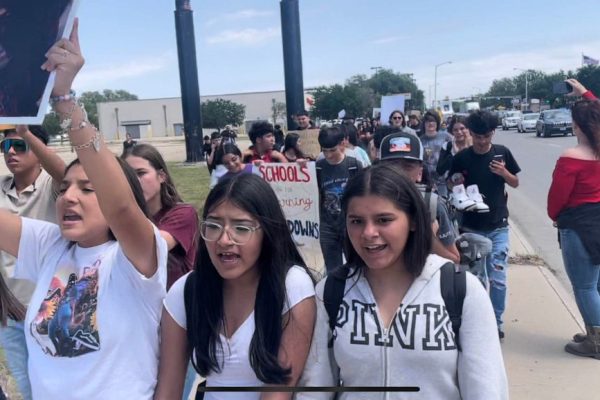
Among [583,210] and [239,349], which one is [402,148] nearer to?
[583,210]

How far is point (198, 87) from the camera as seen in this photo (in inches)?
984

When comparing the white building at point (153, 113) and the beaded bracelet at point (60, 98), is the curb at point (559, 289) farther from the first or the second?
the white building at point (153, 113)

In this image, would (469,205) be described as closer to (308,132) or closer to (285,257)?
(285,257)

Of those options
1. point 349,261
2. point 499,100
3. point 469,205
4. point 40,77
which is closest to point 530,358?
point 469,205

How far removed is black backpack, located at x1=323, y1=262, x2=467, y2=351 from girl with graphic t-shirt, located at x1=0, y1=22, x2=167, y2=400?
0.58 meters

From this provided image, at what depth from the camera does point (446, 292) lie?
1865 millimetres

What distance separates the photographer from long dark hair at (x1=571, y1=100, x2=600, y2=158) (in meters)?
4.24

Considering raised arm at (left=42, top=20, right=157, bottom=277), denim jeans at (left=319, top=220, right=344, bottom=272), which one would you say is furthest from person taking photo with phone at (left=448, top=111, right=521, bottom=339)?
raised arm at (left=42, top=20, right=157, bottom=277)

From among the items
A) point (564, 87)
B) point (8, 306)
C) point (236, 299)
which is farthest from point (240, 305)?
point (564, 87)

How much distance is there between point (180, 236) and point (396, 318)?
1.22m

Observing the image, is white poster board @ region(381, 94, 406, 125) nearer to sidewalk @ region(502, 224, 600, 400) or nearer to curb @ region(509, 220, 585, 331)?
curb @ region(509, 220, 585, 331)

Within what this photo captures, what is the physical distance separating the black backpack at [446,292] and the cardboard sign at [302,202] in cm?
407

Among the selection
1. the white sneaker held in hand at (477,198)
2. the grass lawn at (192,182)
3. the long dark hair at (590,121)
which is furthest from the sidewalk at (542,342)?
the grass lawn at (192,182)

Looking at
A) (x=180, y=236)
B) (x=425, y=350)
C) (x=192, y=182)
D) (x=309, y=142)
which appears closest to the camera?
(x=425, y=350)
